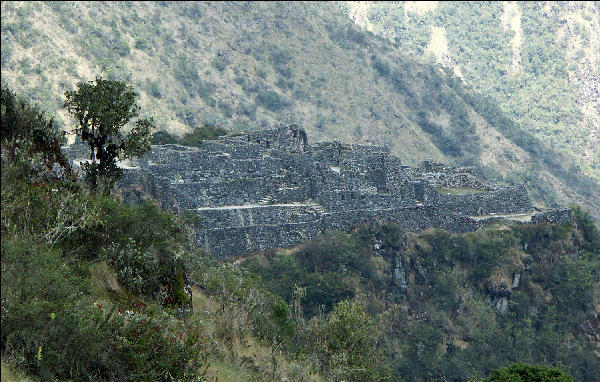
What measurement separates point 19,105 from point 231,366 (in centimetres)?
720

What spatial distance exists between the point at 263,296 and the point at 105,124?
20.6ft

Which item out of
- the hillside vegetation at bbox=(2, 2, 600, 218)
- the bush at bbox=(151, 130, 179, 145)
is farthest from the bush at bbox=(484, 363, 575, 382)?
the hillside vegetation at bbox=(2, 2, 600, 218)

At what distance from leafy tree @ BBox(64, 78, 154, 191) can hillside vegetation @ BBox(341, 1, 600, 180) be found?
84.0 meters

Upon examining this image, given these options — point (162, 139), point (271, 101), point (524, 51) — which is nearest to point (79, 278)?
point (162, 139)

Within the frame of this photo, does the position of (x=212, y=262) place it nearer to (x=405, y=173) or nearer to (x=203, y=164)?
(x=203, y=164)

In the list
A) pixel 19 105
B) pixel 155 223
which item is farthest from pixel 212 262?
pixel 19 105

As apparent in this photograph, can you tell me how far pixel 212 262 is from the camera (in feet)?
87.5

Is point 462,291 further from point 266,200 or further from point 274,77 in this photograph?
point 274,77

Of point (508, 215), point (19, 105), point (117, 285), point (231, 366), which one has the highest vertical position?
point (19, 105)

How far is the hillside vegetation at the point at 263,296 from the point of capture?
1224cm

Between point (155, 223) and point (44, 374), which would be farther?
point (155, 223)

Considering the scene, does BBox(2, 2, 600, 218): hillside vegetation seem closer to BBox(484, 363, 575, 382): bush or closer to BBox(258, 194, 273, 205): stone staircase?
BBox(258, 194, 273, 205): stone staircase

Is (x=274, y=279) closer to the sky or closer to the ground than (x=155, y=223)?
closer to the ground

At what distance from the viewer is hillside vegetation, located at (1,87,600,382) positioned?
12.2m
